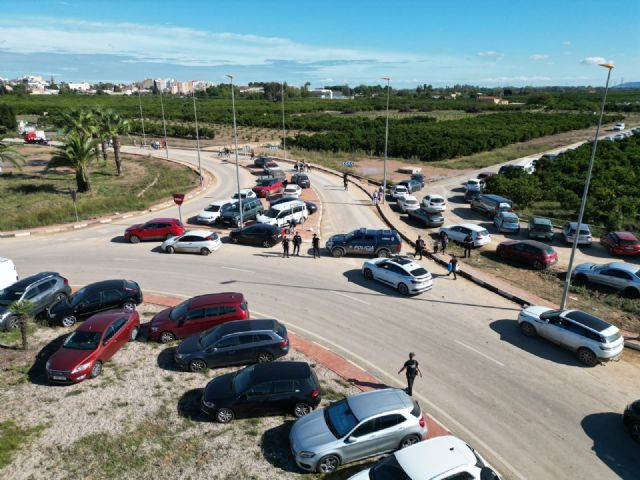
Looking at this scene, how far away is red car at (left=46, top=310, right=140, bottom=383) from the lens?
13773 millimetres

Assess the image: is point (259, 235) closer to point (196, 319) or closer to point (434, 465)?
point (196, 319)

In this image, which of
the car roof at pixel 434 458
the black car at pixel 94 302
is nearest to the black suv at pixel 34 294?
the black car at pixel 94 302

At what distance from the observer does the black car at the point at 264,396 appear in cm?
1217

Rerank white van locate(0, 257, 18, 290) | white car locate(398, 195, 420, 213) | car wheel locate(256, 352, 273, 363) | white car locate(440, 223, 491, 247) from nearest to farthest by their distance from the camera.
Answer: car wheel locate(256, 352, 273, 363)
white van locate(0, 257, 18, 290)
white car locate(440, 223, 491, 247)
white car locate(398, 195, 420, 213)

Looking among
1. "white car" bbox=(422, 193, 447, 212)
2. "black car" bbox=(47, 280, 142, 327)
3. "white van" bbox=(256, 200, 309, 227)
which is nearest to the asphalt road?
"black car" bbox=(47, 280, 142, 327)

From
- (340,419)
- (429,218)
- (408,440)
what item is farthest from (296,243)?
(408,440)

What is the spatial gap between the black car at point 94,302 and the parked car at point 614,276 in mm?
21701

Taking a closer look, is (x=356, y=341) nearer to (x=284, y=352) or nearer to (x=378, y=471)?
(x=284, y=352)

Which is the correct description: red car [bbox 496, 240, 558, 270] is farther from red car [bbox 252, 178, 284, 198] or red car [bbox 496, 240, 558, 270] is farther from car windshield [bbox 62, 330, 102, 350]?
red car [bbox 252, 178, 284, 198]

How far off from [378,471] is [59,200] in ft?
129

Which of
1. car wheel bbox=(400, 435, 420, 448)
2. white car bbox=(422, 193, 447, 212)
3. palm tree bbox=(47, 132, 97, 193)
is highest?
palm tree bbox=(47, 132, 97, 193)

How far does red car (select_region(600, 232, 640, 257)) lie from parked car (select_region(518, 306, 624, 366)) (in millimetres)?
14115

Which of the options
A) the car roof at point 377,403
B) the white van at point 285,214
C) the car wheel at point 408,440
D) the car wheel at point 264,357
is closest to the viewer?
the car roof at point 377,403

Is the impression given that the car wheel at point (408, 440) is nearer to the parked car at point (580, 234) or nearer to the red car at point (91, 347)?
the red car at point (91, 347)
